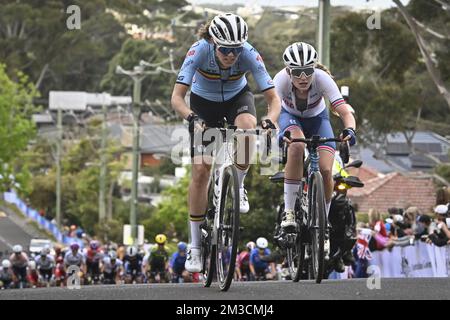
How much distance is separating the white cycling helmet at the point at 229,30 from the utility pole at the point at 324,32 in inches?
530

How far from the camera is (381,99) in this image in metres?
38.5

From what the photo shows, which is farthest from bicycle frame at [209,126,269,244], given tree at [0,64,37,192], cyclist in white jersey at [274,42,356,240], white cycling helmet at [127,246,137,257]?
tree at [0,64,37,192]

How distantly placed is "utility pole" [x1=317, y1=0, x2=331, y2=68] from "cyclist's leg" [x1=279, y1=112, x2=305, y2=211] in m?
11.8

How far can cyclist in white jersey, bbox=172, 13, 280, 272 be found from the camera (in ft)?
32.5

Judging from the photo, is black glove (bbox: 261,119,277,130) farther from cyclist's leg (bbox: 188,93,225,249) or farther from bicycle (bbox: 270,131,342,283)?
bicycle (bbox: 270,131,342,283)

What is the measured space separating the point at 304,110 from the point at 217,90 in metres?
1.26

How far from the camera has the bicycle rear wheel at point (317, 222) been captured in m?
10.6

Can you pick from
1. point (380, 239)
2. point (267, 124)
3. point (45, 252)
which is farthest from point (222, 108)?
point (45, 252)

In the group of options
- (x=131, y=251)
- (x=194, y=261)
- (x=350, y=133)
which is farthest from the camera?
(x=131, y=251)

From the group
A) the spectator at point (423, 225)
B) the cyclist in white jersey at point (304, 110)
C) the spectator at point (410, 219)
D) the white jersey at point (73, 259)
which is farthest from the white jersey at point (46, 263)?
the cyclist in white jersey at point (304, 110)

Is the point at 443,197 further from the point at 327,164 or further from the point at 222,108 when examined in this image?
the point at 222,108

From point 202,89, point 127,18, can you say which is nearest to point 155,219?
point 127,18

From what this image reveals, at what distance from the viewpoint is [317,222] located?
35.1 ft
